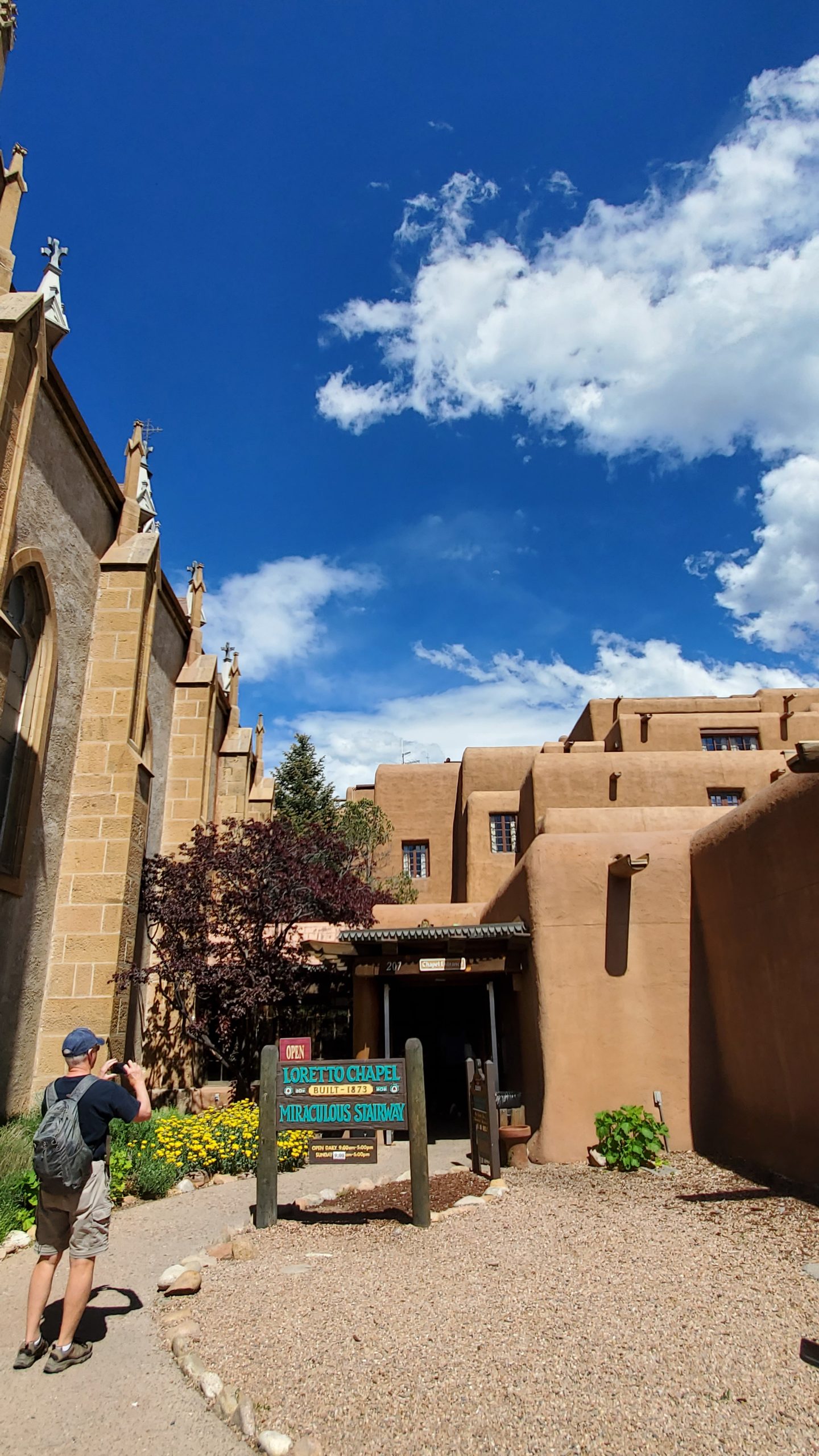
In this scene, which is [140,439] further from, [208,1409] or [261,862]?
[208,1409]

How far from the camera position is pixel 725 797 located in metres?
17.2

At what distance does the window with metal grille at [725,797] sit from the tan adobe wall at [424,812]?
10.9 meters

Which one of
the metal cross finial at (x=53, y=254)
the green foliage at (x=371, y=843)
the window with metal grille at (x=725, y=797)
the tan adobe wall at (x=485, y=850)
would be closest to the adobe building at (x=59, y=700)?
the metal cross finial at (x=53, y=254)

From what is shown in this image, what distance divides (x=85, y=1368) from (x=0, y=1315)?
121 centimetres

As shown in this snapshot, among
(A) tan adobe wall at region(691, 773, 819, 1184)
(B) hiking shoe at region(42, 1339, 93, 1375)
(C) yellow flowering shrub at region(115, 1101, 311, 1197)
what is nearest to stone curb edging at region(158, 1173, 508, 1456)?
(B) hiking shoe at region(42, 1339, 93, 1375)

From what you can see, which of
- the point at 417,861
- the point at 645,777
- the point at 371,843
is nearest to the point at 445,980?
the point at 645,777

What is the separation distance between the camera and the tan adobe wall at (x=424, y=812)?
26.4 meters

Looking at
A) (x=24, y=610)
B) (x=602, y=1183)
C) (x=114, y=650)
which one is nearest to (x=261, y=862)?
(x=114, y=650)

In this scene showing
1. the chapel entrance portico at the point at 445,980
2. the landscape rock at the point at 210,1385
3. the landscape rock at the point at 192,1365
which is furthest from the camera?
the chapel entrance portico at the point at 445,980

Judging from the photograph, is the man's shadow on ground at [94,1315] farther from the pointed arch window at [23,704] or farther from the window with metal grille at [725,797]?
the window with metal grille at [725,797]

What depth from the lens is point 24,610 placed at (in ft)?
33.1

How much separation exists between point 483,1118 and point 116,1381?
5.62m

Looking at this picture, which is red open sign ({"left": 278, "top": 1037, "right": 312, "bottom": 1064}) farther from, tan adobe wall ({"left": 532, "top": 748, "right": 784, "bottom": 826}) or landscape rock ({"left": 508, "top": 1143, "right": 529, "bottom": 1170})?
tan adobe wall ({"left": 532, "top": 748, "right": 784, "bottom": 826})

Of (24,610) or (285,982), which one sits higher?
(24,610)
